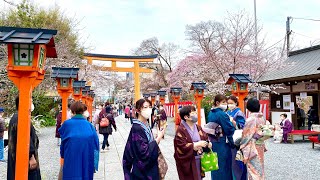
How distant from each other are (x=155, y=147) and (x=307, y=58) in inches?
677

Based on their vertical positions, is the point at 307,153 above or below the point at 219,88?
below

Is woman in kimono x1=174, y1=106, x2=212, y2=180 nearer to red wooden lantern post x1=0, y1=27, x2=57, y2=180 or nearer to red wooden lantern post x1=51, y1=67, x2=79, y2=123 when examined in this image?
red wooden lantern post x1=0, y1=27, x2=57, y2=180

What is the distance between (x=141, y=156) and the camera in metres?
3.48

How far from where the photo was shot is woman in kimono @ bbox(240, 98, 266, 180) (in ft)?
14.8

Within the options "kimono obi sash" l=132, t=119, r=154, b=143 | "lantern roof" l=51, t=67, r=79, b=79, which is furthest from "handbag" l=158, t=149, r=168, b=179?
"lantern roof" l=51, t=67, r=79, b=79

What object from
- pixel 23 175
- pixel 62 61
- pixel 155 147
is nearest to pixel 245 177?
pixel 155 147

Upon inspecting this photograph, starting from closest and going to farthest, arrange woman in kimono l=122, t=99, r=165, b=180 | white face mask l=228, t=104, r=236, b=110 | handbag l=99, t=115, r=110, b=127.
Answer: woman in kimono l=122, t=99, r=165, b=180, white face mask l=228, t=104, r=236, b=110, handbag l=99, t=115, r=110, b=127

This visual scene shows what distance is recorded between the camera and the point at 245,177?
4.87 m

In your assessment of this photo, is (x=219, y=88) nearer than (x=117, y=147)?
No

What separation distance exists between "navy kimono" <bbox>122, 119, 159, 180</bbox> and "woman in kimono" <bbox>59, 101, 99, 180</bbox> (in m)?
1.31

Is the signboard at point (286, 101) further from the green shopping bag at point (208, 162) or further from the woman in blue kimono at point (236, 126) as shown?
the green shopping bag at point (208, 162)

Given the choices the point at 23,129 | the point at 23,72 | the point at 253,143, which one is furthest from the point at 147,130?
the point at 253,143

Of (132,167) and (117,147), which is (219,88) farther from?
(132,167)

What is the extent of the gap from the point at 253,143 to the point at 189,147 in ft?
3.83
